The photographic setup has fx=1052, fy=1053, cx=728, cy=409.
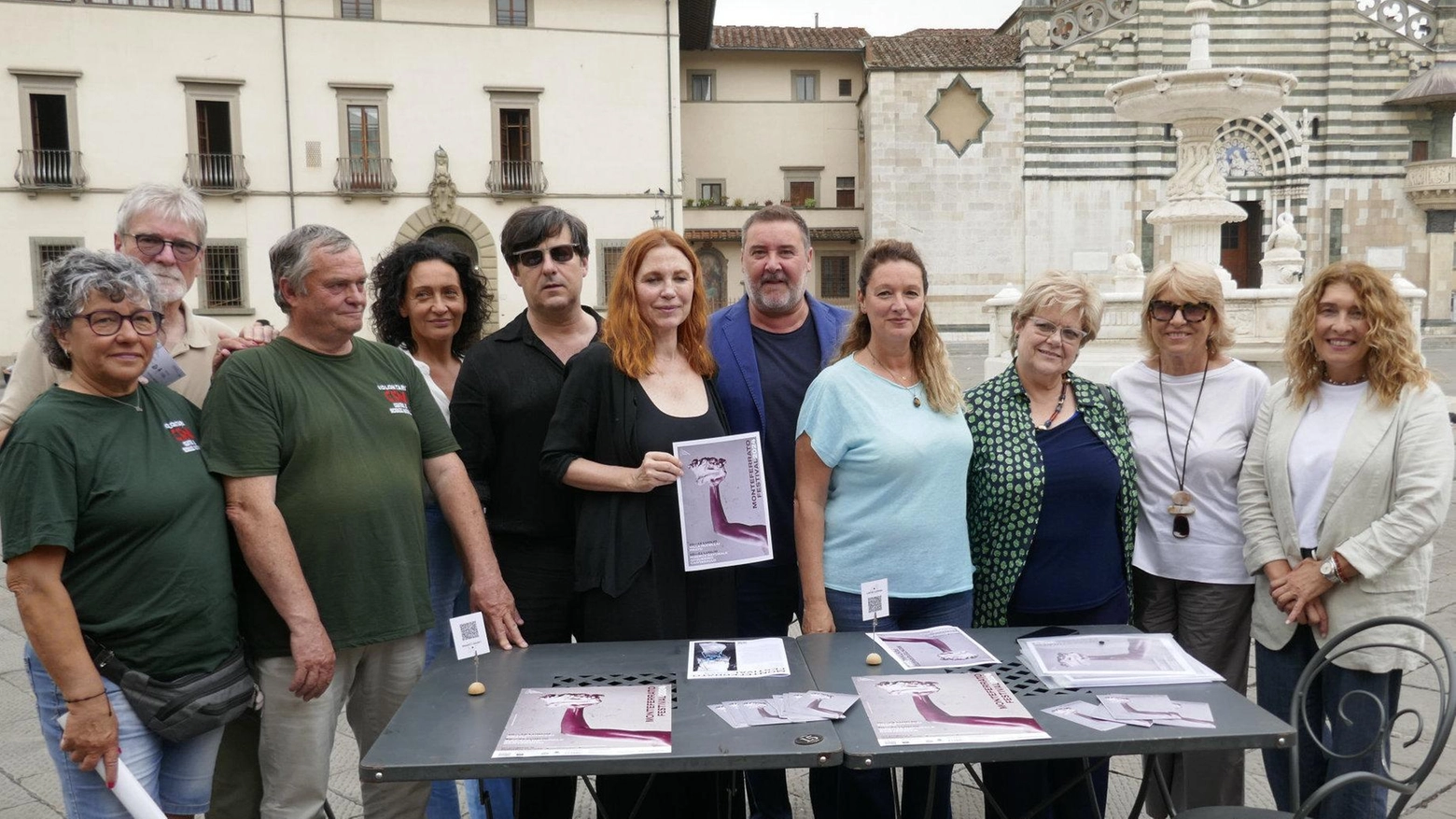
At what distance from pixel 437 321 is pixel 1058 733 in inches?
93.3

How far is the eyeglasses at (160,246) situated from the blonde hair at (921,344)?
1821 mm

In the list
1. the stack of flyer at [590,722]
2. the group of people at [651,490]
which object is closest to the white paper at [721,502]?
the group of people at [651,490]

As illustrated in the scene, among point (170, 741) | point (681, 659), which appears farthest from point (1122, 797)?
point (170, 741)

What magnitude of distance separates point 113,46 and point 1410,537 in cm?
2745

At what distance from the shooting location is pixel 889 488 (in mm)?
2848

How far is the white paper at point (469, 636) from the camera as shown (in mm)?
2484

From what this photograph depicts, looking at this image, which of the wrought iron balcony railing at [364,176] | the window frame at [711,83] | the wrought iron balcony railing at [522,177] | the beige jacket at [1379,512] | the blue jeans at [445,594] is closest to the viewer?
the beige jacket at [1379,512]

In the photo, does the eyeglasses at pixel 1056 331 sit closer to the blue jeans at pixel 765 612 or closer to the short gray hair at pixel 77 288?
the blue jeans at pixel 765 612

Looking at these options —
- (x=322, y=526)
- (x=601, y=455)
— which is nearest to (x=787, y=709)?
(x=601, y=455)

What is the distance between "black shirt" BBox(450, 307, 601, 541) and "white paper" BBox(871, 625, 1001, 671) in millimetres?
975

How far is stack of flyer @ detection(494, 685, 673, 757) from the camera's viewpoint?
2006 millimetres

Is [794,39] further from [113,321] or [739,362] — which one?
[113,321]

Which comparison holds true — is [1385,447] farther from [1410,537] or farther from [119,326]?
[119,326]

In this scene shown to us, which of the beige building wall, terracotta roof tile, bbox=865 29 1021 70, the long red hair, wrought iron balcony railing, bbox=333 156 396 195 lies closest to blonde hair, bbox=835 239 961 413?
the long red hair
